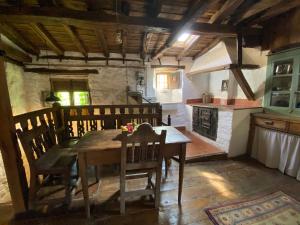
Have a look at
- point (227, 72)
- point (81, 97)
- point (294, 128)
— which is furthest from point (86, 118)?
point (227, 72)

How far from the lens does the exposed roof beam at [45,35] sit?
3180 mm

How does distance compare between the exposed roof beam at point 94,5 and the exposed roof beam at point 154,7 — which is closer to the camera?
the exposed roof beam at point 154,7

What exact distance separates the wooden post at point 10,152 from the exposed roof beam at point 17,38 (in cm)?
235

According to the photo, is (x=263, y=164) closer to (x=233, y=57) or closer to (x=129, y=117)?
(x=233, y=57)

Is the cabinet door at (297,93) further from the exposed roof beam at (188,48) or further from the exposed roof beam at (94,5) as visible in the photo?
the exposed roof beam at (94,5)

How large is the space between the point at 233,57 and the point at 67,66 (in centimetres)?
440

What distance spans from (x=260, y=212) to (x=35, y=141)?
296 centimetres

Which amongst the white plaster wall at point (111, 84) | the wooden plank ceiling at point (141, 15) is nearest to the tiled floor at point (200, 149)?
the wooden plank ceiling at point (141, 15)

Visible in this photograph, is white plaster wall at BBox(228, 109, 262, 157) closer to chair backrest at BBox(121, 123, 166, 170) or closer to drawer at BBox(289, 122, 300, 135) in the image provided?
drawer at BBox(289, 122, 300, 135)

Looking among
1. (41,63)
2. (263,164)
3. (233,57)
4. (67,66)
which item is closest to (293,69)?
(233,57)

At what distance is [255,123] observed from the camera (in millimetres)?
3338

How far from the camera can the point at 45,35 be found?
11.2ft

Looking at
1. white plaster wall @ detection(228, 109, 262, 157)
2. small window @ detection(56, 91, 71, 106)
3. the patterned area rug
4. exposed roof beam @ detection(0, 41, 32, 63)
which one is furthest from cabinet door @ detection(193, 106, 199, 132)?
exposed roof beam @ detection(0, 41, 32, 63)

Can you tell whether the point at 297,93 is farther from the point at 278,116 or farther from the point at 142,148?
the point at 142,148
